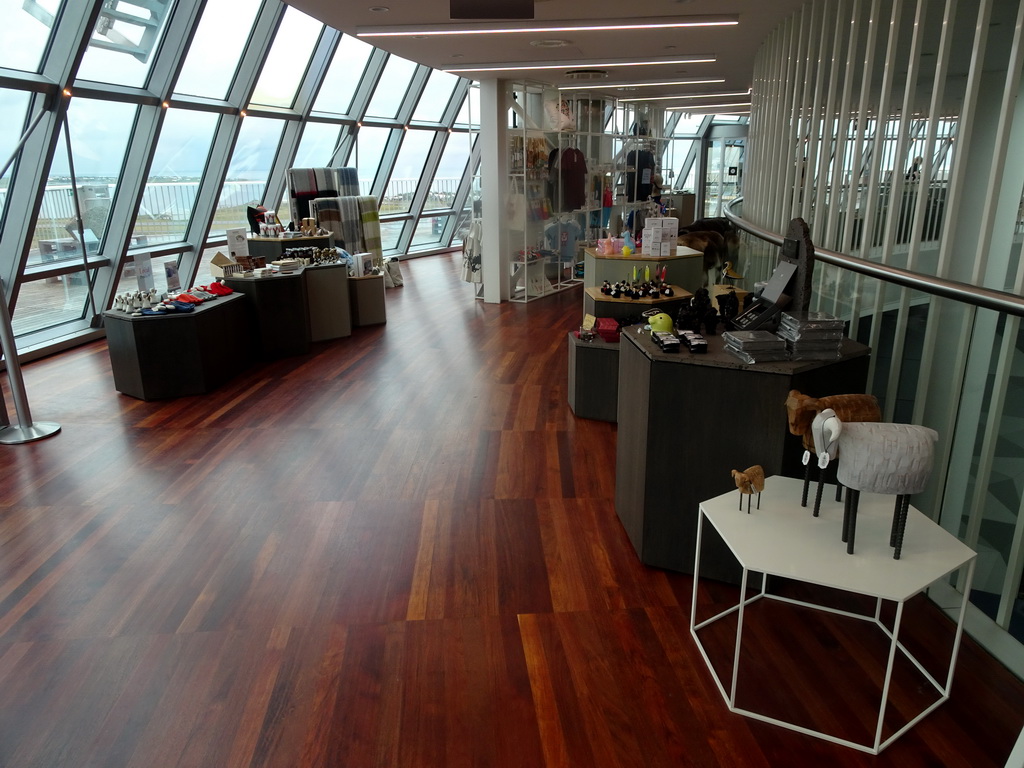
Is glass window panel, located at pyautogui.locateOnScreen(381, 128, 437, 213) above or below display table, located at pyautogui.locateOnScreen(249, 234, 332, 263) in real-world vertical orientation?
above

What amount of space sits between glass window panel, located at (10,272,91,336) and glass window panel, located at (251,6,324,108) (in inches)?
136

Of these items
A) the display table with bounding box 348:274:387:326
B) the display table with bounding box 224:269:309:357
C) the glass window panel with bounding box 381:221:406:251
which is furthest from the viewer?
the glass window panel with bounding box 381:221:406:251

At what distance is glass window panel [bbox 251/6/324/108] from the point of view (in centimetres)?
888

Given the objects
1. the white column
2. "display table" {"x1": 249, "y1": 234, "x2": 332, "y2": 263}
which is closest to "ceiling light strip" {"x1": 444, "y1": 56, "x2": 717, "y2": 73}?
the white column

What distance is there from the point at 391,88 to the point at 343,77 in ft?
4.89

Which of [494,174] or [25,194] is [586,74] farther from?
[25,194]

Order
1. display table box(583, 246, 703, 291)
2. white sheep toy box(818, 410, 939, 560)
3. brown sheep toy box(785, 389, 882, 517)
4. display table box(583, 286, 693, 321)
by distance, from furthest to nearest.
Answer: display table box(583, 246, 703, 291)
display table box(583, 286, 693, 321)
brown sheep toy box(785, 389, 882, 517)
white sheep toy box(818, 410, 939, 560)

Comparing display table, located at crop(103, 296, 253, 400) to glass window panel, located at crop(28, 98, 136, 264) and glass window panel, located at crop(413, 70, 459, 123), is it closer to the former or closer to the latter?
glass window panel, located at crop(28, 98, 136, 264)

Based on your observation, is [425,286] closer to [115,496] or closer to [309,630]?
[115,496]

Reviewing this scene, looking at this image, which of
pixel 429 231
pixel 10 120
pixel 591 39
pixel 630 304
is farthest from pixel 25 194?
pixel 429 231

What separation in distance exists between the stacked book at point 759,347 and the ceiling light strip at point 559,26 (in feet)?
13.6

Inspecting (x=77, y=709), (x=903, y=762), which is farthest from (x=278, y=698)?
(x=903, y=762)

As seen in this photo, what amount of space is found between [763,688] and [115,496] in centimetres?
353

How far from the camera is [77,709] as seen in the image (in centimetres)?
239
